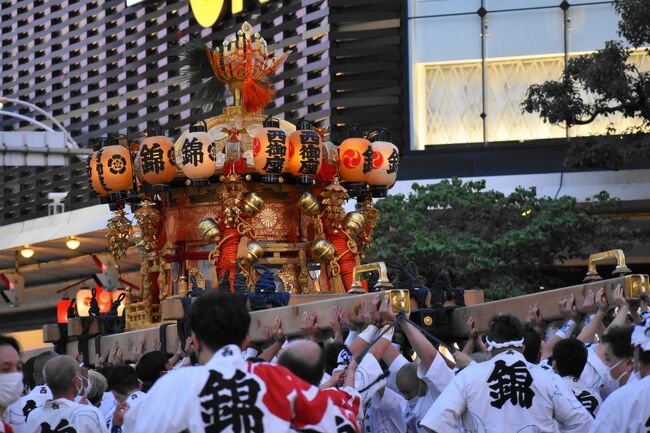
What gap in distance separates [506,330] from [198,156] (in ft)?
28.4

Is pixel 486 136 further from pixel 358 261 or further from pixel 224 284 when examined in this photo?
pixel 224 284

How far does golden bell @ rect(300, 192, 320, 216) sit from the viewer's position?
51.6 ft

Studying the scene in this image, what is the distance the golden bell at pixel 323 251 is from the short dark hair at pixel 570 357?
7.76 metres

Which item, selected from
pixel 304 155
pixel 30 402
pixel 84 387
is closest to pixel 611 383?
pixel 84 387

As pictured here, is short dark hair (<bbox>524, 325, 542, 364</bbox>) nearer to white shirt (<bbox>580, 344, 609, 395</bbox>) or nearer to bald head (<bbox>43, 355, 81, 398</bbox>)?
white shirt (<bbox>580, 344, 609, 395</bbox>)

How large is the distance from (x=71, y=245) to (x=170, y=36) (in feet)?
52.6

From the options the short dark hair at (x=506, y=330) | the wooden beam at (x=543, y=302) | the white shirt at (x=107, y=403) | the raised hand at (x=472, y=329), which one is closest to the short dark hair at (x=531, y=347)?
the short dark hair at (x=506, y=330)

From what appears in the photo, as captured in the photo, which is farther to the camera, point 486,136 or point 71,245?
point 486,136

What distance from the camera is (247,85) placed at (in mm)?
16500

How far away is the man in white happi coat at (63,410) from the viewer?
24.3 ft

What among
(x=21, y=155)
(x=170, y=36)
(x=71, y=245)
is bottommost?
(x=71, y=245)

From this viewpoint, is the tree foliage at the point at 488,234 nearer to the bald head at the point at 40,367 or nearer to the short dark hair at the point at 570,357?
the bald head at the point at 40,367

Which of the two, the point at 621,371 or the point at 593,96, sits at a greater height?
the point at 593,96

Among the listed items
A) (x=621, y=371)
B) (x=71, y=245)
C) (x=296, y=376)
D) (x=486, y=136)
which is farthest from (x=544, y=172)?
(x=296, y=376)
